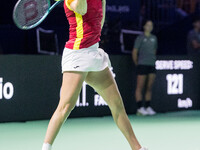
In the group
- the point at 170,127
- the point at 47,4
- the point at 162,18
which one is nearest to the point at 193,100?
the point at 170,127

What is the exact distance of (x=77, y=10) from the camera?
174 inches

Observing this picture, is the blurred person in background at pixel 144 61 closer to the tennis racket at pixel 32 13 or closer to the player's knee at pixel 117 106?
the player's knee at pixel 117 106

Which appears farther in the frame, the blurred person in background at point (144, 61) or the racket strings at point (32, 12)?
the blurred person in background at point (144, 61)

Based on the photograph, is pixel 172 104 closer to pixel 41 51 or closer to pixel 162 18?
pixel 41 51

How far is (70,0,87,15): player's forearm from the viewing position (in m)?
4.38

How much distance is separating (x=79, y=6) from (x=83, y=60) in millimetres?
550

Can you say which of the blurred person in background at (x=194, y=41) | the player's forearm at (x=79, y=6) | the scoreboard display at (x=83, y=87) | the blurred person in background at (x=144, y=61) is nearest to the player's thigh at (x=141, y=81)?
the blurred person in background at (x=144, y=61)

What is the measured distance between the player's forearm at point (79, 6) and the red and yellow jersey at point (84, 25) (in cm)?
19

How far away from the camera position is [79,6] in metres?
4.39

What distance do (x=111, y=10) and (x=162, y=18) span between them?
2.21m

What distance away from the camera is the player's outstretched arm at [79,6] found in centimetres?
438

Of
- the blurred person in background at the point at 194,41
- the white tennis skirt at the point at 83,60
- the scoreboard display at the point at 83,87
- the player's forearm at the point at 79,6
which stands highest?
the player's forearm at the point at 79,6

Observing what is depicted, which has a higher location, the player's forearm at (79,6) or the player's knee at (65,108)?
the player's forearm at (79,6)

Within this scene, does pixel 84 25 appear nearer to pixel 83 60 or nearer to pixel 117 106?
pixel 83 60
